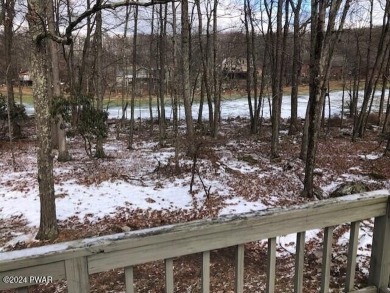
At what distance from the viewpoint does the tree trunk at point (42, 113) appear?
199 inches

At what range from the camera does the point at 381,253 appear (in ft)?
7.10

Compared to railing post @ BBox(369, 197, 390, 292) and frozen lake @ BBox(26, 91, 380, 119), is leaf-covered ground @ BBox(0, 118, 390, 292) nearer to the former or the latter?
railing post @ BBox(369, 197, 390, 292)

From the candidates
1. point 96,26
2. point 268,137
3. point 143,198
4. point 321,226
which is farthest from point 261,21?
point 321,226

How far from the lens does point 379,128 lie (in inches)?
770

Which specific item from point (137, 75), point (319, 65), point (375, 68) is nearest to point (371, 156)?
point (375, 68)

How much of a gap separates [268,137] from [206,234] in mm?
15834

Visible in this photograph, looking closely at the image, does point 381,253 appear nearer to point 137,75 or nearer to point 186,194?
point 186,194

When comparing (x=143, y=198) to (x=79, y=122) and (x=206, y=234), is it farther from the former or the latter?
(x=206, y=234)

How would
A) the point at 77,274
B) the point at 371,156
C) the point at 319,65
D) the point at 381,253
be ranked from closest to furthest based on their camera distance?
the point at 77,274
the point at 381,253
the point at 319,65
the point at 371,156

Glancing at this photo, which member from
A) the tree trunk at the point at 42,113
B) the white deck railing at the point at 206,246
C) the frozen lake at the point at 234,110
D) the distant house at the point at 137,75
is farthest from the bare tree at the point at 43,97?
the frozen lake at the point at 234,110

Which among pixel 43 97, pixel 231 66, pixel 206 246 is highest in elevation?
pixel 231 66

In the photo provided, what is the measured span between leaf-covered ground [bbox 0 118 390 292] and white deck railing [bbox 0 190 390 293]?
2398mm

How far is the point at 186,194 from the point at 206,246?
6.73 m

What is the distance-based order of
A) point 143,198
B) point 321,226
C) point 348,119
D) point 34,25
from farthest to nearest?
1. point 348,119
2. point 143,198
3. point 34,25
4. point 321,226
